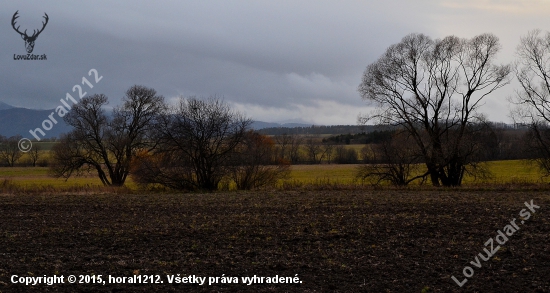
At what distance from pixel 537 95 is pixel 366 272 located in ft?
97.2

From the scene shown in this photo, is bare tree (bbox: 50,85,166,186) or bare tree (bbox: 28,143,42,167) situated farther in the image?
bare tree (bbox: 28,143,42,167)

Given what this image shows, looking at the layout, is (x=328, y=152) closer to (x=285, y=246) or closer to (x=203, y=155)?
(x=203, y=155)

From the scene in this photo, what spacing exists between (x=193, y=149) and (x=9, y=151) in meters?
61.5

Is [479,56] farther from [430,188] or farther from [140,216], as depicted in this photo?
[140,216]

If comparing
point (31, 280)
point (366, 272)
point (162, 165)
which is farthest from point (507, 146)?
point (31, 280)

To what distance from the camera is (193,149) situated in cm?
3322

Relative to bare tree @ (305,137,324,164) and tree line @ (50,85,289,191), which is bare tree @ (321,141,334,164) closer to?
bare tree @ (305,137,324,164)

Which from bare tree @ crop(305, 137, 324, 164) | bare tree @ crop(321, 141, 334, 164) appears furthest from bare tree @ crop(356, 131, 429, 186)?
bare tree @ crop(321, 141, 334, 164)

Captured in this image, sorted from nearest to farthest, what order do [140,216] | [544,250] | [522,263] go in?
[522,263] < [544,250] < [140,216]

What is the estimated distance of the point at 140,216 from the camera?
1772cm

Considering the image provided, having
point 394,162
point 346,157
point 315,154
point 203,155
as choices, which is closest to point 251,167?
point 203,155

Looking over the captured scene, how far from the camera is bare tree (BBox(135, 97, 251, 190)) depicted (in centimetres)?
3278

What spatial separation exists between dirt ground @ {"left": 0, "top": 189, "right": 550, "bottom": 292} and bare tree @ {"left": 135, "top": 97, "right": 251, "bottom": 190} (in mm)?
12544

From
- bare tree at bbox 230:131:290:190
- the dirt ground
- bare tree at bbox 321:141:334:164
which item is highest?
bare tree at bbox 321:141:334:164
